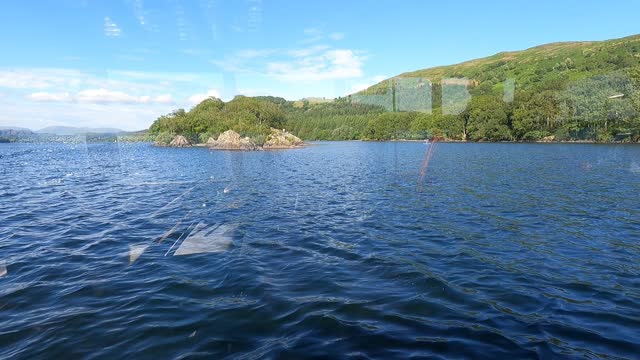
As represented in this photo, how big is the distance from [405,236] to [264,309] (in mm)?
9679

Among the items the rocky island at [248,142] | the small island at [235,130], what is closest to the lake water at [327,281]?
the rocky island at [248,142]

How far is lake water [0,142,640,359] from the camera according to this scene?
891 cm

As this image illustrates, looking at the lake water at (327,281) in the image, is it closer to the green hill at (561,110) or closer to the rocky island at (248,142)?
the rocky island at (248,142)

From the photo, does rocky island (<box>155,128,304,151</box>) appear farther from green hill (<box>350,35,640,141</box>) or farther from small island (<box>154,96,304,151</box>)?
green hill (<box>350,35,640,141</box>)

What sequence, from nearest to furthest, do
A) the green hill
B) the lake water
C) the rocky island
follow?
the lake water, the green hill, the rocky island

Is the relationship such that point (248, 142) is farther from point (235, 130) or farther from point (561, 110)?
point (561, 110)

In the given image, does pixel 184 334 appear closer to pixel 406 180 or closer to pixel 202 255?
pixel 202 255

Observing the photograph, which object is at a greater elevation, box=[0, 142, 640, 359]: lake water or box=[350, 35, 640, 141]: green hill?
box=[350, 35, 640, 141]: green hill

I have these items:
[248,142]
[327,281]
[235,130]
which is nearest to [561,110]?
[248,142]

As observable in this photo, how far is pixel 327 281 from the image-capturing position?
12.9 meters

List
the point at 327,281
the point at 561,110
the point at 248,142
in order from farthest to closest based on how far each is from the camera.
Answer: the point at 248,142 < the point at 561,110 < the point at 327,281

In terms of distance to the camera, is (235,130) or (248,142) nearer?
(248,142)

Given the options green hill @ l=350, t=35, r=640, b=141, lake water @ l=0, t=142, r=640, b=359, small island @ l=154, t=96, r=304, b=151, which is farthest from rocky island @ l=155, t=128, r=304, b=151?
lake water @ l=0, t=142, r=640, b=359

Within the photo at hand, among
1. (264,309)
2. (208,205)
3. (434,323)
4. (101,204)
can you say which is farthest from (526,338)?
(101,204)
